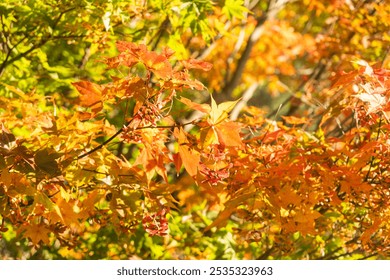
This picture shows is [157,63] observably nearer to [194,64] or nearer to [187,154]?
[194,64]

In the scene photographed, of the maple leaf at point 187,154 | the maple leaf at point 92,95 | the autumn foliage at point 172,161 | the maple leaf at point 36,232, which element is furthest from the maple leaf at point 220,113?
the maple leaf at point 36,232

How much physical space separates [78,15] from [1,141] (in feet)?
3.94

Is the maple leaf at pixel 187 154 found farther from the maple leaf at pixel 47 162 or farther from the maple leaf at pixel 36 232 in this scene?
the maple leaf at pixel 36 232

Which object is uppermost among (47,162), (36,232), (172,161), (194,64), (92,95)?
(194,64)

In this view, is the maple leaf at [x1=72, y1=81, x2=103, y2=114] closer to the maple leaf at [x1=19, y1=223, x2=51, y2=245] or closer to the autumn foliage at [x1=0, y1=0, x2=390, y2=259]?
the autumn foliage at [x1=0, y1=0, x2=390, y2=259]

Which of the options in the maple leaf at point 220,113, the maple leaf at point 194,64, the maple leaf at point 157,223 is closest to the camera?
the maple leaf at point 220,113

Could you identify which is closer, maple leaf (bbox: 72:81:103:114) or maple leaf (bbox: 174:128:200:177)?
maple leaf (bbox: 174:128:200:177)

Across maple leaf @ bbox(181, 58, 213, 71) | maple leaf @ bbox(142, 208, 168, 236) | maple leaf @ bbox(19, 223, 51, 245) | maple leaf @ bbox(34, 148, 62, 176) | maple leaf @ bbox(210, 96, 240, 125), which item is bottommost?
maple leaf @ bbox(19, 223, 51, 245)

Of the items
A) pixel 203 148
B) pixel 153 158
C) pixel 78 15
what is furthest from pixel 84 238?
pixel 203 148

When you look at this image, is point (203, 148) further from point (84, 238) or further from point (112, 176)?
point (84, 238)

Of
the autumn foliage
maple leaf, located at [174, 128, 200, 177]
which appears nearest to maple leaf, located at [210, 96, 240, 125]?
the autumn foliage

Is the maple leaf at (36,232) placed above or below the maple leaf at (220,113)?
below

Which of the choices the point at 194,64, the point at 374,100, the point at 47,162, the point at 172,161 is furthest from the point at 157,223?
the point at 374,100

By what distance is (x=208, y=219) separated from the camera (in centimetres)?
375
